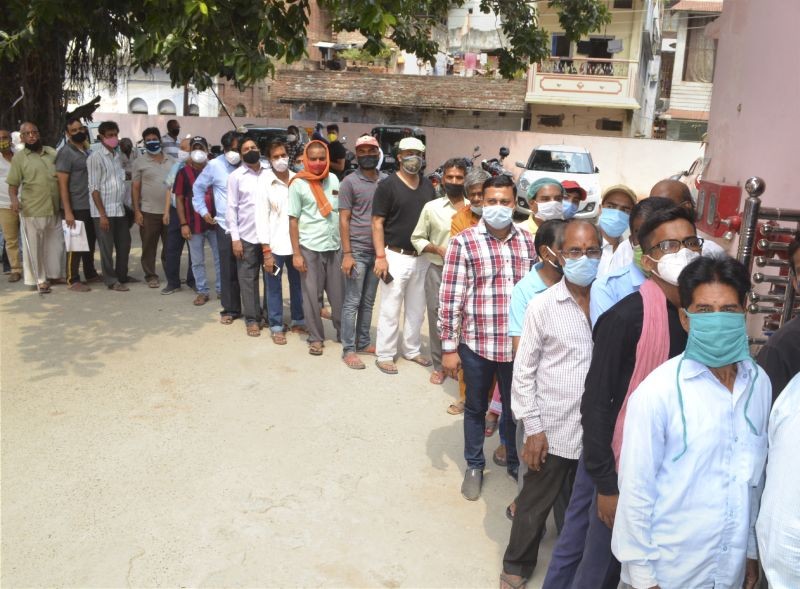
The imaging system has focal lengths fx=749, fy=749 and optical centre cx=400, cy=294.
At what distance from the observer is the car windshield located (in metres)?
17.6

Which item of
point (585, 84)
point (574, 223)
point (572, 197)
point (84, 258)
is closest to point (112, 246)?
point (84, 258)

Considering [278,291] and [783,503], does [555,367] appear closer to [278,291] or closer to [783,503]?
[783,503]

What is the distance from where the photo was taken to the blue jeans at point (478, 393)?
13.4 ft

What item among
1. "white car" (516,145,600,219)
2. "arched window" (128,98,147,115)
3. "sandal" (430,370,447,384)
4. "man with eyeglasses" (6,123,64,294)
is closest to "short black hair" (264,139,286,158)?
"sandal" (430,370,447,384)

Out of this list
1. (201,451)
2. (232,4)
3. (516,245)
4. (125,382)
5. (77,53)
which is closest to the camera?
(516,245)

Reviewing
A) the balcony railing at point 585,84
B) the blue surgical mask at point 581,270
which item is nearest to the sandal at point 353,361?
the blue surgical mask at point 581,270

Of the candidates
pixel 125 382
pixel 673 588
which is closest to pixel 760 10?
pixel 673 588

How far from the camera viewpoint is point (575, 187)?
5363mm

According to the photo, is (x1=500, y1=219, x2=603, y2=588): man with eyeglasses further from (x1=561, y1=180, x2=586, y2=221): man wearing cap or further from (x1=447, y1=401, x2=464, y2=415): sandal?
(x1=447, y1=401, x2=464, y2=415): sandal

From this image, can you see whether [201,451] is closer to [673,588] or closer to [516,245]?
[516,245]

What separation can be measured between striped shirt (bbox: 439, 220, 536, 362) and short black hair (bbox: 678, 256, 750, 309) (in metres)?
1.76

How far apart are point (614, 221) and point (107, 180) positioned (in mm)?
6009

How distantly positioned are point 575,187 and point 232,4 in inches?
133

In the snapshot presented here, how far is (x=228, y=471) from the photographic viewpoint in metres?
4.40
